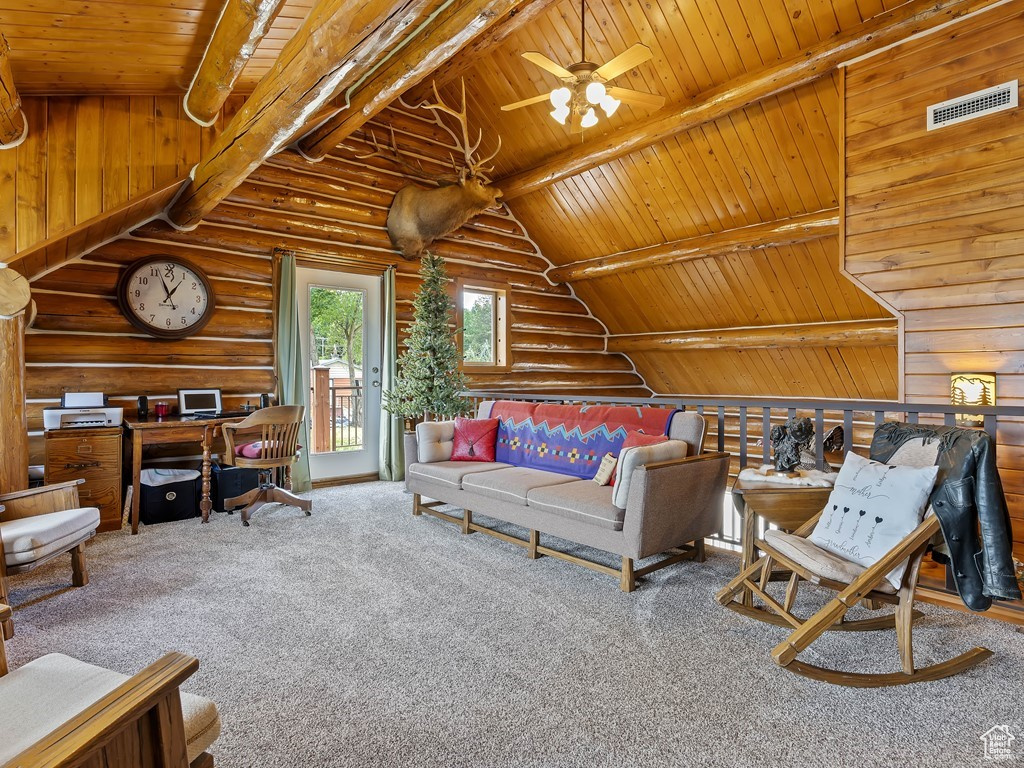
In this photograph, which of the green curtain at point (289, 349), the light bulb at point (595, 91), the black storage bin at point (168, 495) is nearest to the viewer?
the light bulb at point (595, 91)

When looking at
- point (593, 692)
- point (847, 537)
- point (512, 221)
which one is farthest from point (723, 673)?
point (512, 221)

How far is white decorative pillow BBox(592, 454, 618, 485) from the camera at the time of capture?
136 inches

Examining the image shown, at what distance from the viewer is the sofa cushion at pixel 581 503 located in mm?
3025

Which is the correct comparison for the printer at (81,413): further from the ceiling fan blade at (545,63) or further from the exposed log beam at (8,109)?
the ceiling fan blade at (545,63)

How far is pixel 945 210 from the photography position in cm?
402

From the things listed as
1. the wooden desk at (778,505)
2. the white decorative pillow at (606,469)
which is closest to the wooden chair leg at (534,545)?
the white decorative pillow at (606,469)

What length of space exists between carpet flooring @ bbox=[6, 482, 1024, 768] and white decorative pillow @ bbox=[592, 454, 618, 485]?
558 millimetres

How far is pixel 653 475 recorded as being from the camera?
2900 millimetres

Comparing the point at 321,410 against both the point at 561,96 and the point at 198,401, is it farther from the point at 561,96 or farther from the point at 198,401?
the point at 561,96

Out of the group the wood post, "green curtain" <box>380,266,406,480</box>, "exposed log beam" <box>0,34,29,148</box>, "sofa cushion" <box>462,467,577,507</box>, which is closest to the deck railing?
"sofa cushion" <box>462,467,577,507</box>

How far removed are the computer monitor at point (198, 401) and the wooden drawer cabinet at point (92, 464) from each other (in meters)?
0.78

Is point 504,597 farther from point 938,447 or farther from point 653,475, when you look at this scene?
point 938,447

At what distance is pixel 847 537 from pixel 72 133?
173 inches

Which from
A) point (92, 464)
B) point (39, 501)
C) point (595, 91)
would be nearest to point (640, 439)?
point (595, 91)
